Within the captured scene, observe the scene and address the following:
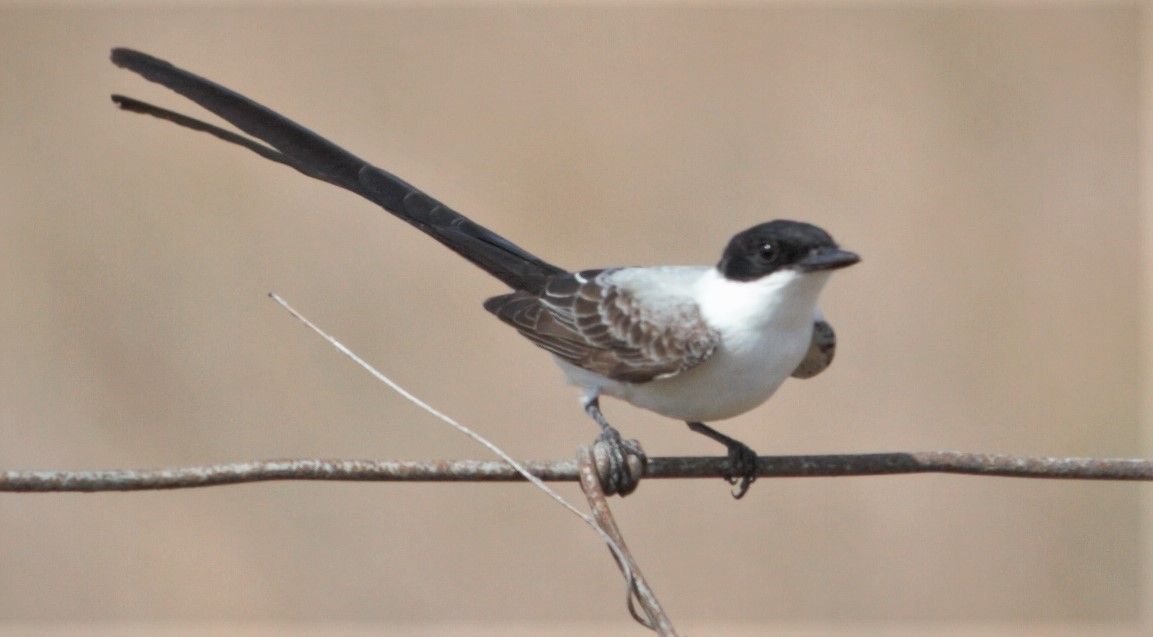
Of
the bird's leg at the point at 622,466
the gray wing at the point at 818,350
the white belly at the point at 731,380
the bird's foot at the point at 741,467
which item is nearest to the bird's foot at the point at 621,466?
the bird's leg at the point at 622,466

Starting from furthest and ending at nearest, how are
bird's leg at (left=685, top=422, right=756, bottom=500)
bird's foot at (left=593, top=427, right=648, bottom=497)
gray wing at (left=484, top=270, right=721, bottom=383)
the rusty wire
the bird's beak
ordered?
1. bird's leg at (left=685, top=422, right=756, bottom=500)
2. gray wing at (left=484, top=270, right=721, bottom=383)
3. the bird's beak
4. bird's foot at (left=593, top=427, right=648, bottom=497)
5. the rusty wire

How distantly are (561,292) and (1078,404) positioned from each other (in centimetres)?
396

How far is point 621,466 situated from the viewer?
2863 millimetres

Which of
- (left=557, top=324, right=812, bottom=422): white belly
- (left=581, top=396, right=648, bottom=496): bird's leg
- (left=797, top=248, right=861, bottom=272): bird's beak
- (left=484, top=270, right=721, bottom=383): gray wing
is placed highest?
(left=797, top=248, right=861, bottom=272): bird's beak

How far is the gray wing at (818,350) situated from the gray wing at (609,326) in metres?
0.34

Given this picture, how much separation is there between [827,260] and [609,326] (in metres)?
0.73

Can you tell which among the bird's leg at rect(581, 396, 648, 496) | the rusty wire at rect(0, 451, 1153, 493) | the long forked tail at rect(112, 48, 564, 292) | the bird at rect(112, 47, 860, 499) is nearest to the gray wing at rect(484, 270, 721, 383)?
the bird at rect(112, 47, 860, 499)

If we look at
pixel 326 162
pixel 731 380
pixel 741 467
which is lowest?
pixel 741 467

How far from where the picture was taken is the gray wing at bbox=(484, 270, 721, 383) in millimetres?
3340

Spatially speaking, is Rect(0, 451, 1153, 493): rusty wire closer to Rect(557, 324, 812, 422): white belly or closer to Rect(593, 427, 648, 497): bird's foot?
Rect(593, 427, 648, 497): bird's foot

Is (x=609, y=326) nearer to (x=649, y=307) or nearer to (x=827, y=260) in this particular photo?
(x=649, y=307)

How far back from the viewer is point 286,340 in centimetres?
668

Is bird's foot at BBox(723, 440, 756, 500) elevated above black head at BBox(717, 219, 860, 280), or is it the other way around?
black head at BBox(717, 219, 860, 280)

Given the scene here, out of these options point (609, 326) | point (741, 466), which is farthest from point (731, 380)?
point (609, 326)
